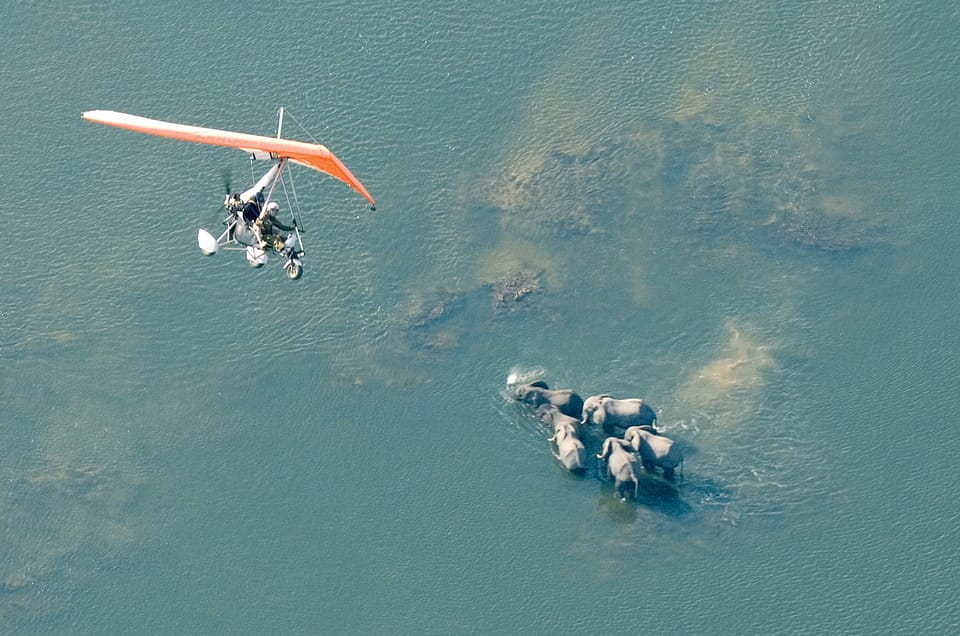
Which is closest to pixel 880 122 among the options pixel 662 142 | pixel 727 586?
pixel 662 142

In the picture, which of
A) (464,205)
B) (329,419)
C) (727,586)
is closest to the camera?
(727,586)

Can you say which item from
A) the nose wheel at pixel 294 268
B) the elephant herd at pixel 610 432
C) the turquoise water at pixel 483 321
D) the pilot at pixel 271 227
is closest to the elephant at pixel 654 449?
the elephant herd at pixel 610 432

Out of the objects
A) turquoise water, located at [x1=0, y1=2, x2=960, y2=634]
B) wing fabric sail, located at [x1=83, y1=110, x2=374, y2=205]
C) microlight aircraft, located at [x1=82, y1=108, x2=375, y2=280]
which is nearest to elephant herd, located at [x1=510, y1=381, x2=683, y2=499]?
Result: turquoise water, located at [x1=0, y1=2, x2=960, y2=634]

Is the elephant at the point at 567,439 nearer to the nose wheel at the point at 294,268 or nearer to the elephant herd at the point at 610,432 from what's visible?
the elephant herd at the point at 610,432

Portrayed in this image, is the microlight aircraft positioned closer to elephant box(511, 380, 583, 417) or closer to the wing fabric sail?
the wing fabric sail

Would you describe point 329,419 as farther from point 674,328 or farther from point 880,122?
point 880,122


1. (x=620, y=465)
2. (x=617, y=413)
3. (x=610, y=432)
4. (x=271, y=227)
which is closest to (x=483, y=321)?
(x=610, y=432)
